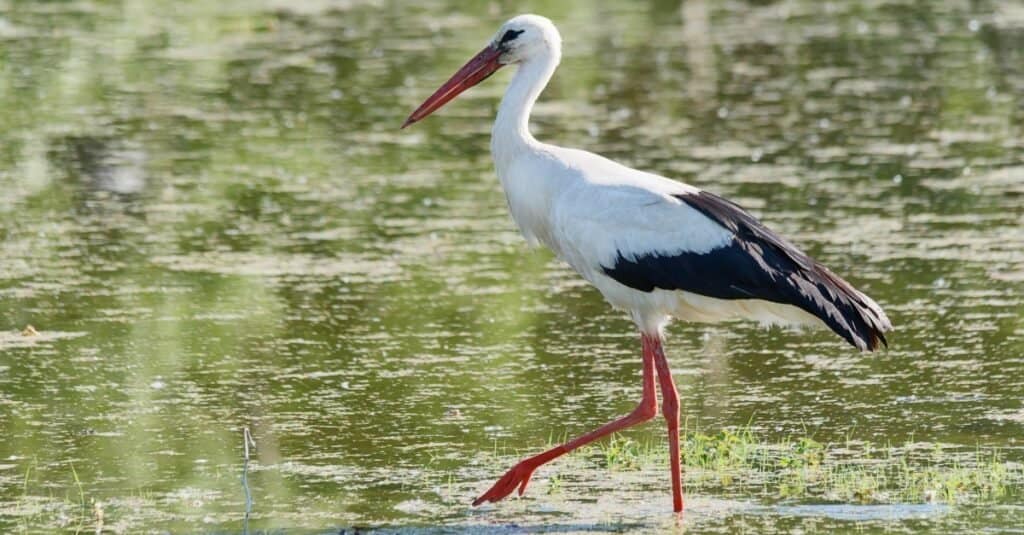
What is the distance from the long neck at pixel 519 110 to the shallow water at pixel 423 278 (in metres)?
1.05

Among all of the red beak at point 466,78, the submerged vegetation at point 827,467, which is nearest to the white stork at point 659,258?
the submerged vegetation at point 827,467

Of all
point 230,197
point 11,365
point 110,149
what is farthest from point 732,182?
point 11,365

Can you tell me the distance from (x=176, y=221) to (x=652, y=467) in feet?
15.7

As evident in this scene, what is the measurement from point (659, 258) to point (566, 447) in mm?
720

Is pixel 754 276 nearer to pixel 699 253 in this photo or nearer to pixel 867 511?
pixel 699 253

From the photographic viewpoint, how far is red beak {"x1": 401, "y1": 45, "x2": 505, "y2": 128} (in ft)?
24.2

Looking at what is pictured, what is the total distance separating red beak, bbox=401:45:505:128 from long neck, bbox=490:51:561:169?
0.20 m

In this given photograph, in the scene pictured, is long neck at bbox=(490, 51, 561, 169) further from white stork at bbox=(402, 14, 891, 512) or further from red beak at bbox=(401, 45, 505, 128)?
red beak at bbox=(401, 45, 505, 128)

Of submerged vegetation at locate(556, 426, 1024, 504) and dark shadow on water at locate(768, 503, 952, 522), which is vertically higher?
submerged vegetation at locate(556, 426, 1024, 504)

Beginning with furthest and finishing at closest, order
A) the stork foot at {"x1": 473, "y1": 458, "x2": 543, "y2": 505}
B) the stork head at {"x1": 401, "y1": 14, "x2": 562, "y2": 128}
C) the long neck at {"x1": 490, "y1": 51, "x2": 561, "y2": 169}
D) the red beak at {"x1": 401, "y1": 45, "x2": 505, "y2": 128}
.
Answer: the red beak at {"x1": 401, "y1": 45, "x2": 505, "y2": 128} < the stork head at {"x1": 401, "y1": 14, "x2": 562, "y2": 128} < the long neck at {"x1": 490, "y1": 51, "x2": 561, "y2": 169} < the stork foot at {"x1": 473, "y1": 458, "x2": 543, "y2": 505}

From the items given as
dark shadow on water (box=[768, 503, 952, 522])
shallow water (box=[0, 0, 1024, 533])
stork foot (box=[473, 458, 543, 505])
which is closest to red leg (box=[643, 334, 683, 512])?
shallow water (box=[0, 0, 1024, 533])

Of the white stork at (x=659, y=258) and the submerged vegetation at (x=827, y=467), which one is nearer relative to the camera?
the submerged vegetation at (x=827, y=467)

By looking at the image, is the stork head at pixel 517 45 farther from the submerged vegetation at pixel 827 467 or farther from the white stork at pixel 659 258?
the submerged vegetation at pixel 827 467

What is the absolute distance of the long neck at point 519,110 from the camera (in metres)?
6.94
